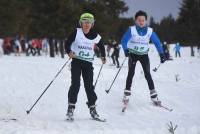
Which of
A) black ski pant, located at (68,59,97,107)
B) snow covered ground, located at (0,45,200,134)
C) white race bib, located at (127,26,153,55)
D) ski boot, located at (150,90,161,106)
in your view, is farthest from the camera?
ski boot, located at (150,90,161,106)

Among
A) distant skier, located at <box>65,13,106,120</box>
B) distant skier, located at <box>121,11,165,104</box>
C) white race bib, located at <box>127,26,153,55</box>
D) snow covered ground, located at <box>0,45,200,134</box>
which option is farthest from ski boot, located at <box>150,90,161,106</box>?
distant skier, located at <box>65,13,106,120</box>

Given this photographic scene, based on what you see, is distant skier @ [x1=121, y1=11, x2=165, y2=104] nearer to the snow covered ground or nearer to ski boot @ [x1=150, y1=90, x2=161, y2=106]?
ski boot @ [x1=150, y1=90, x2=161, y2=106]

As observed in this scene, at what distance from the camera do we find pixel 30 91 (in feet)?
54.6

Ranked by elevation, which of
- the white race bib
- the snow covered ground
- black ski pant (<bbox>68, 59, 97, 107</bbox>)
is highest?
the white race bib

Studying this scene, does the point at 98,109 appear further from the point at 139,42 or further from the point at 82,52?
the point at 82,52

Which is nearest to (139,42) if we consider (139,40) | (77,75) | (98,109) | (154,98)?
(139,40)

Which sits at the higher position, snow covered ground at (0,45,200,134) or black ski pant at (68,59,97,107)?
black ski pant at (68,59,97,107)

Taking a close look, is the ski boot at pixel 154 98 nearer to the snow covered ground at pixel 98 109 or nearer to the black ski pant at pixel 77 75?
the snow covered ground at pixel 98 109

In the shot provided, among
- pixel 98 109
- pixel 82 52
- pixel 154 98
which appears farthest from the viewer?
pixel 154 98

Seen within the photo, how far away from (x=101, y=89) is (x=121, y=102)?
258 centimetres

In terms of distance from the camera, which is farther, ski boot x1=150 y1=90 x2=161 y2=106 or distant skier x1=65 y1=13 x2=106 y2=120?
ski boot x1=150 y1=90 x2=161 y2=106

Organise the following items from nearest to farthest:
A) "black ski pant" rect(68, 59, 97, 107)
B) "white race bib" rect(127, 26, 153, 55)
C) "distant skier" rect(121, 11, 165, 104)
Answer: "black ski pant" rect(68, 59, 97, 107) → "distant skier" rect(121, 11, 165, 104) → "white race bib" rect(127, 26, 153, 55)

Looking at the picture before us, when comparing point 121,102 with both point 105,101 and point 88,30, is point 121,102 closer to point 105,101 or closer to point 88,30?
point 105,101

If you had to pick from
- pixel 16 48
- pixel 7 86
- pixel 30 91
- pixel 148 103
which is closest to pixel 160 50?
pixel 148 103
